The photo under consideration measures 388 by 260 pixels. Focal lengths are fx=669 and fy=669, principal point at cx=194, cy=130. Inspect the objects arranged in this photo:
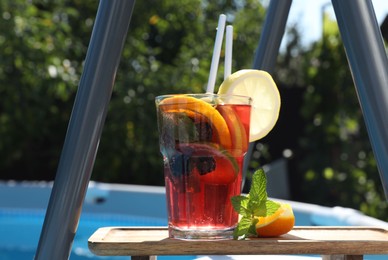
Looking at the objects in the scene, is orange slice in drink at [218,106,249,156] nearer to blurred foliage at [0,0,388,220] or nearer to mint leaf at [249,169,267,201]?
mint leaf at [249,169,267,201]

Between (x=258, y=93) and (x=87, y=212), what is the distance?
2.99 meters

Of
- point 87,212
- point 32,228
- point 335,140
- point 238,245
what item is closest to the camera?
point 238,245

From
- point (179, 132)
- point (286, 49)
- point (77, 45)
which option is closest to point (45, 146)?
point (77, 45)

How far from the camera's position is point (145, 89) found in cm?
488

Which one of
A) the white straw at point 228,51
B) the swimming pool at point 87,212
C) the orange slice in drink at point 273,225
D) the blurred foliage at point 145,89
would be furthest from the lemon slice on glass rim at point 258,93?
the blurred foliage at point 145,89

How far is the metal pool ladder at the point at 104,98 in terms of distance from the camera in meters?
1.05

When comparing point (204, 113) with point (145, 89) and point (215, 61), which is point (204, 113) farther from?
point (145, 89)

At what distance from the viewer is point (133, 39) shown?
5273mm

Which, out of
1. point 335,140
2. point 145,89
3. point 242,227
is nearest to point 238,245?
point 242,227

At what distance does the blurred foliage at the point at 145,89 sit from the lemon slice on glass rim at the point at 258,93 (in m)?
3.57

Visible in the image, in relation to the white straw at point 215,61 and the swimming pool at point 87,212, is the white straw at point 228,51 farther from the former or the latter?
the swimming pool at point 87,212

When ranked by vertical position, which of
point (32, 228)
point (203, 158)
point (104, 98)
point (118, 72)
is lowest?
point (32, 228)

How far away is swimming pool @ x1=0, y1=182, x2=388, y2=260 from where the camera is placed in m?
3.24

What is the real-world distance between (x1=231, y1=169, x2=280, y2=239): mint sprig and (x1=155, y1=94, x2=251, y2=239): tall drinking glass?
1.0 inches
